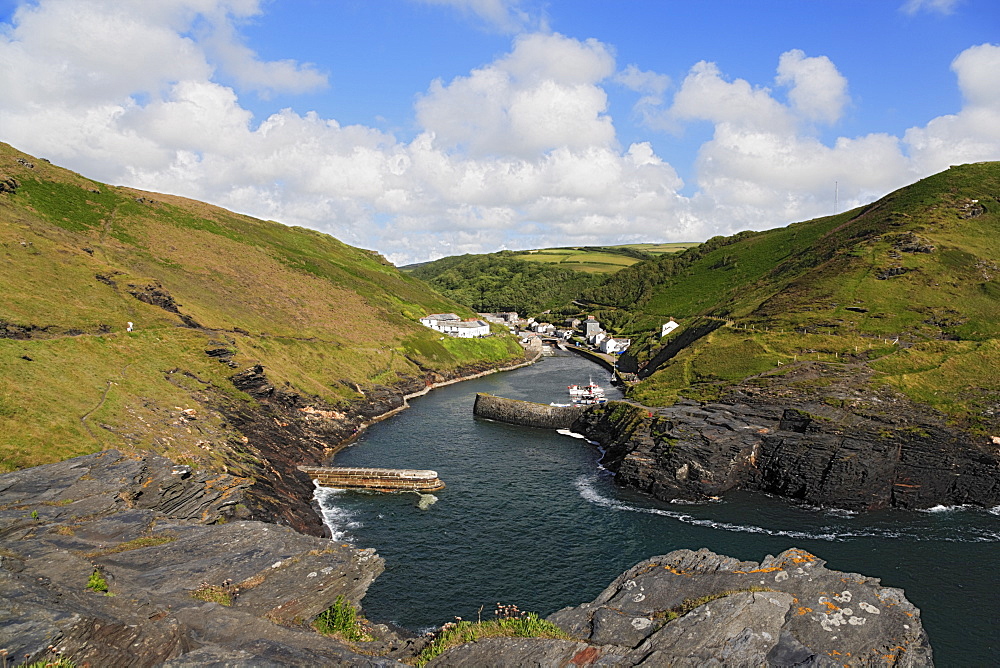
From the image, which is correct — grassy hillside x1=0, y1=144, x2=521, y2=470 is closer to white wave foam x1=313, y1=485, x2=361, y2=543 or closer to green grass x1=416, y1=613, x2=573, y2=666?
white wave foam x1=313, y1=485, x2=361, y2=543

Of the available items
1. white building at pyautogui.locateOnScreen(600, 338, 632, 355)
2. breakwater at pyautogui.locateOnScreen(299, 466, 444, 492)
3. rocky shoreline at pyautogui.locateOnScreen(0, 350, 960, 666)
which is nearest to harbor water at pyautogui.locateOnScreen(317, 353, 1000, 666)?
breakwater at pyautogui.locateOnScreen(299, 466, 444, 492)

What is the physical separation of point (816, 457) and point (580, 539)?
29298 millimetres

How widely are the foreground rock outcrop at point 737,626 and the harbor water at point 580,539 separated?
15276 mm

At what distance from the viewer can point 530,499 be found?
55.1 metres

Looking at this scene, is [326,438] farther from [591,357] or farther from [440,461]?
[591,357]

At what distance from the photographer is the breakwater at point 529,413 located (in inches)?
3324

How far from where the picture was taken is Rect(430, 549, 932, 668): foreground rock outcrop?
1733 cm

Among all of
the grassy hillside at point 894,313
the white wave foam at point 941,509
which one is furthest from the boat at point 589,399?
the white wave foam at point 941,509

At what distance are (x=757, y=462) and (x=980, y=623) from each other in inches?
996

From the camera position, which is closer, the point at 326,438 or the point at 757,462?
the point at 757,462

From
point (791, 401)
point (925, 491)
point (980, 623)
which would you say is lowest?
point (980, 623)

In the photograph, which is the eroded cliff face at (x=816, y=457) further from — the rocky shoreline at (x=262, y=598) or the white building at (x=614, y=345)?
the white building at (x=614, y=345)

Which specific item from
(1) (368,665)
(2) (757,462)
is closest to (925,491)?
(2) (757,462)

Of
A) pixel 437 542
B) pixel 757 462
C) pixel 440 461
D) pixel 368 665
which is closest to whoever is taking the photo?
pixel 368 665
